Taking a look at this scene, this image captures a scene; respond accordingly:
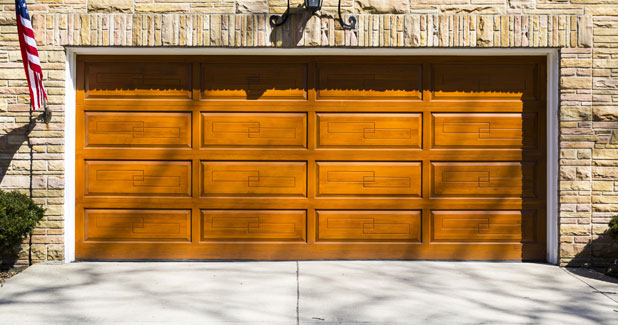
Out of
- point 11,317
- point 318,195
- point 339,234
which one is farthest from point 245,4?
point 11,317

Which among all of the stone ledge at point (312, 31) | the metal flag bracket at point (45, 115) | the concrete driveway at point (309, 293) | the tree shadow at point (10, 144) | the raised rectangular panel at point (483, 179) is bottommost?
the concrete driveway at point (309, 293)

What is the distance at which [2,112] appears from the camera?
6.52 meters

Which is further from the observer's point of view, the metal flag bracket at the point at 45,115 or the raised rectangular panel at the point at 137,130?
the raised rectangular panel at the point at 137,130

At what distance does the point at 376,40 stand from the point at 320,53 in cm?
62

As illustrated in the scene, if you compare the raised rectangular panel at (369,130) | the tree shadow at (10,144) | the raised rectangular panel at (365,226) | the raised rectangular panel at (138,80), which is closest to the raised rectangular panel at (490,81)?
the raised rectangular panel at (369,130)

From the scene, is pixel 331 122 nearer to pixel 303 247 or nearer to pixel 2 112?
pixel 303 247

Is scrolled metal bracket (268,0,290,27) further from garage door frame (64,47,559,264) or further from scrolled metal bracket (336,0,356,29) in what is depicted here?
scrolled metal bracket (336,0,356,29)

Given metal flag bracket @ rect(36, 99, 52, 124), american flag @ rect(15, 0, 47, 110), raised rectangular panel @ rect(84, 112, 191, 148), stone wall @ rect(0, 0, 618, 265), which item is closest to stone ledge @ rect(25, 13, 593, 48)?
stone wall @ rect(0, 0, 618, 265)

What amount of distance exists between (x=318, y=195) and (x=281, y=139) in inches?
28.9

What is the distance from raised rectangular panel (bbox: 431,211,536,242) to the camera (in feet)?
22.2

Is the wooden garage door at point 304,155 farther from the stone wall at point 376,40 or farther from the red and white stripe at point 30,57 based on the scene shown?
the red and white stripe at point 30,57

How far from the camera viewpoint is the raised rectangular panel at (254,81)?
6.75 m

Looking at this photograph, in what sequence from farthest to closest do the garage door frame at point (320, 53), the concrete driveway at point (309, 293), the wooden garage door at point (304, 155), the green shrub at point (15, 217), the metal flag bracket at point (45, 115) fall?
1. the wooden garage door at point (304, 155)
2. the garage door frame at point (320, 53)
3. the metal flag bracket at point (45, 115)
4. the green shrub at point (15, 217)
5. the concrete driveway at point (309, 293)

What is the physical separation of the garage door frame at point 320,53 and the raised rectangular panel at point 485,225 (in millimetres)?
259
